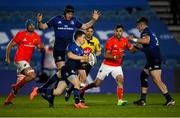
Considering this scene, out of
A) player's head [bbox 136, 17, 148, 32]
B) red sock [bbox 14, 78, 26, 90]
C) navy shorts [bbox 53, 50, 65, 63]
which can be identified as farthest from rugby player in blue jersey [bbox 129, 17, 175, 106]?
red sock [bbox 14, 78, 26, 90]

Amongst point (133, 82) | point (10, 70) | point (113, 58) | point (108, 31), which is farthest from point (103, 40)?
point (113, 58)

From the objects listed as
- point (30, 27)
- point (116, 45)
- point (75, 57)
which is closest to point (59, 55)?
point (30, 27)

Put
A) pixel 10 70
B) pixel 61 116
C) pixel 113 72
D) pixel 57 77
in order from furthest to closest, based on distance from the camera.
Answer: pixel 10 70, pixel 113 72, pixel 57 77, pixel 61 116

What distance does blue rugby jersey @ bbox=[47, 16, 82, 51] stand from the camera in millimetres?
18688

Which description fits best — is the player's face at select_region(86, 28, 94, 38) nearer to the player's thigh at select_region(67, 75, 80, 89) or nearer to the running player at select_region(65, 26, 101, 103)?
the running player at select_region(65, 26, 101, 103)

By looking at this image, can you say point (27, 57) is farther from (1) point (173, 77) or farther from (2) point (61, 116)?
(1) point (173, 77)

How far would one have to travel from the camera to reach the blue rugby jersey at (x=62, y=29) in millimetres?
18688

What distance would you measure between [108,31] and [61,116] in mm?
13153

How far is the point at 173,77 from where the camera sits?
2678 centimetres

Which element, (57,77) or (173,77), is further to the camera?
(173,77)

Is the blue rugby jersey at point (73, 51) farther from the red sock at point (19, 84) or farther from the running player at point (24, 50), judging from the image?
the red sock at point (19, 84)

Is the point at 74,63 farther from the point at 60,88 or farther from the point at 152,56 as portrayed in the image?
the point at 152,56

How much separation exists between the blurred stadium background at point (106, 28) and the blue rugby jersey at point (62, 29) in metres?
7.48

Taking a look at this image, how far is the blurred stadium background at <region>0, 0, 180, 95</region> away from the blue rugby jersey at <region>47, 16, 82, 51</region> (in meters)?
7.48
